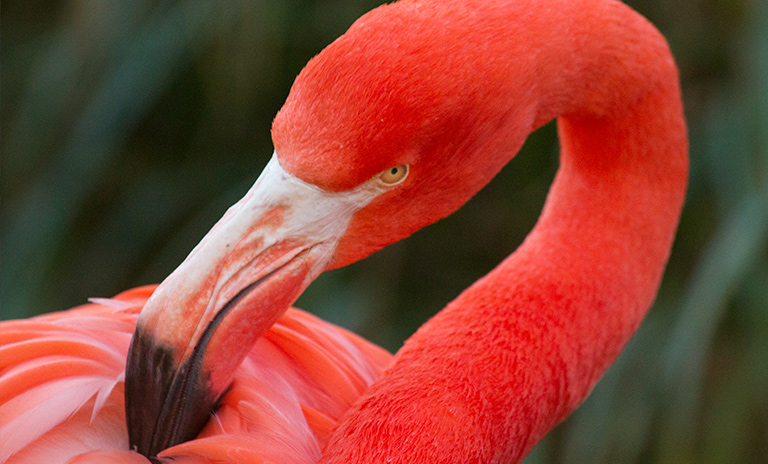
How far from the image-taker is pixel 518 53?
3.31ft

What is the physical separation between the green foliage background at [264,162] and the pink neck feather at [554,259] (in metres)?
0.76

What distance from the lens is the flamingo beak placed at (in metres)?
0.94

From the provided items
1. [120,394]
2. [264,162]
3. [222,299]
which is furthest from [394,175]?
[264,162]

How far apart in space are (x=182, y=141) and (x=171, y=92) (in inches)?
6.8

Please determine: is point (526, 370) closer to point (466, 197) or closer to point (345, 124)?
point (466, 197)

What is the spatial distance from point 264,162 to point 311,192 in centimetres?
137

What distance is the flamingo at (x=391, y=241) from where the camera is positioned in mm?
943

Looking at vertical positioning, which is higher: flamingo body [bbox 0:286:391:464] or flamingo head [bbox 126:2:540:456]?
flamingo head [bbox 126:2:540:456]

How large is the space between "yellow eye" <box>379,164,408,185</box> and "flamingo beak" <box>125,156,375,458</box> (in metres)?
0.03

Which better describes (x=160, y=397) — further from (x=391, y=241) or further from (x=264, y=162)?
(x=264, y=162)

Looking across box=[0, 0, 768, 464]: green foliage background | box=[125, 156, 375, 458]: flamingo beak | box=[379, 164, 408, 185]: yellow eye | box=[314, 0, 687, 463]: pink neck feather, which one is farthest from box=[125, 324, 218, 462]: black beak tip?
box=[0, 0, 768, 464]: green foliage background

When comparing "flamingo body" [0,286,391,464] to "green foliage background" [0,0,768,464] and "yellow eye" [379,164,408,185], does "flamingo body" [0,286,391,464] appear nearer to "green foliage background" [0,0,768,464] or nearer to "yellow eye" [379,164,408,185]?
"yellow eye" [379,164,408,185]

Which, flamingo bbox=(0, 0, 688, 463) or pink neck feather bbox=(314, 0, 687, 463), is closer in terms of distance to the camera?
flamingo bbox=(0, 0, 688, 463)

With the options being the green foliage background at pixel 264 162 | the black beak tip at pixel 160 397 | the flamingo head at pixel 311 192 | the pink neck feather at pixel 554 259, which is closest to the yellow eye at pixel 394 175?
the flamingo head at pixel 311 192
